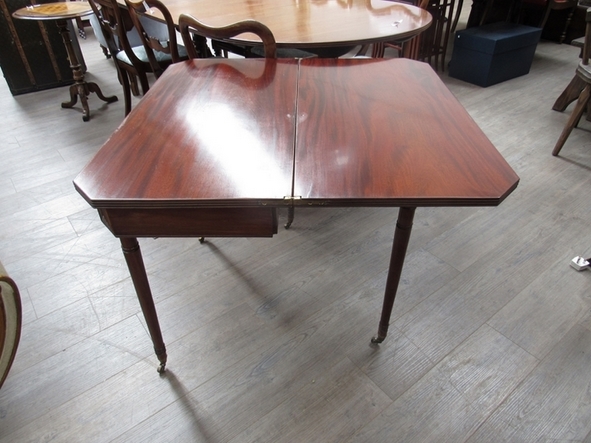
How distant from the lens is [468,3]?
5805 mm

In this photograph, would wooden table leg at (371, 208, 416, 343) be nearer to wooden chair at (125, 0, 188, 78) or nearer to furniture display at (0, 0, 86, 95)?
wooden chair at (125, 0, 188, 78)

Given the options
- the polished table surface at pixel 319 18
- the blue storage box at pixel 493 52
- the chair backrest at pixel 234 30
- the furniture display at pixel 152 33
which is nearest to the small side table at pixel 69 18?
the furniture display at pixel 152 33

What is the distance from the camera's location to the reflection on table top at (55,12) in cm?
256

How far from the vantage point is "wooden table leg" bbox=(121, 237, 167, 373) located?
3.26ft

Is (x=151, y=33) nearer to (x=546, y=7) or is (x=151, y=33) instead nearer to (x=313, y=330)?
(x=313, y=330)

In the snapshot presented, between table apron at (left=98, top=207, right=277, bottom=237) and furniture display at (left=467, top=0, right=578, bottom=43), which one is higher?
table apron at (left=98, top=207, right=277, bottom=237)

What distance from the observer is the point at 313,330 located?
1.43 meters

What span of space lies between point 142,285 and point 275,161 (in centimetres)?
53

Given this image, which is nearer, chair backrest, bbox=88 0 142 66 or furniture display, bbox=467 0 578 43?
chair backrest, bbox=88 0 142 66

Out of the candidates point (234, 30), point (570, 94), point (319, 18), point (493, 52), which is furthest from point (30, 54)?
point (570, 94)

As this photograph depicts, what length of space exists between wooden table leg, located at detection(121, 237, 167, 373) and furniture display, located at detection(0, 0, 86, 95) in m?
3.23

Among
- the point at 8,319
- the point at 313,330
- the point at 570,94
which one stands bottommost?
the point at 313,330

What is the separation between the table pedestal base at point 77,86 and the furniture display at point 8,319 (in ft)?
8.46

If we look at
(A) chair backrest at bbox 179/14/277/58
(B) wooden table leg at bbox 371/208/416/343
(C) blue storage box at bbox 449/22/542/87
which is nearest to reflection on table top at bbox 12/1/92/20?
(A) chair backrest at bbox 179/14/277/58
